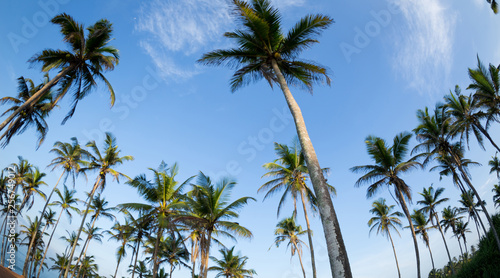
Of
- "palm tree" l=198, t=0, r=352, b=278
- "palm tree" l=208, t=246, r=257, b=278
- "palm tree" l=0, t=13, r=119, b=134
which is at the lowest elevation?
"palm tree" l=208, t=246, r=257, b=278

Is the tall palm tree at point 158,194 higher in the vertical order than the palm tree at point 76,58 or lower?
lower

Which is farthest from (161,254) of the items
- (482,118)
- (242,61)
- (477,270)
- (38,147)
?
(482,118)

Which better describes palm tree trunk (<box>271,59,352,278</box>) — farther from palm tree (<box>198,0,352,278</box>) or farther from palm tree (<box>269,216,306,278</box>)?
palm tree (<box>269,216,306,278</box>)

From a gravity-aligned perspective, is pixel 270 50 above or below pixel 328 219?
above

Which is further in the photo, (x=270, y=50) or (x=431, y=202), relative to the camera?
(x=431, y=202)

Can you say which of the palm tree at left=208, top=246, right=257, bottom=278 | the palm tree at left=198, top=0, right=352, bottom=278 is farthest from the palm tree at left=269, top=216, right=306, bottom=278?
the palm tree at left=198, top=0, right=352, bottom=278

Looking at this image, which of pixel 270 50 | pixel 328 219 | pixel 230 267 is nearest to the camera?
pixel 328 219

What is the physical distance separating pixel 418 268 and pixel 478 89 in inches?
523

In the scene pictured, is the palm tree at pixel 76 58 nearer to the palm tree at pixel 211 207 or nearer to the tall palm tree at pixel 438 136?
the palm tree at pixel 211 207

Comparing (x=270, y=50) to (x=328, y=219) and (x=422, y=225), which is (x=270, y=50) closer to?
(x=328, y=219)
